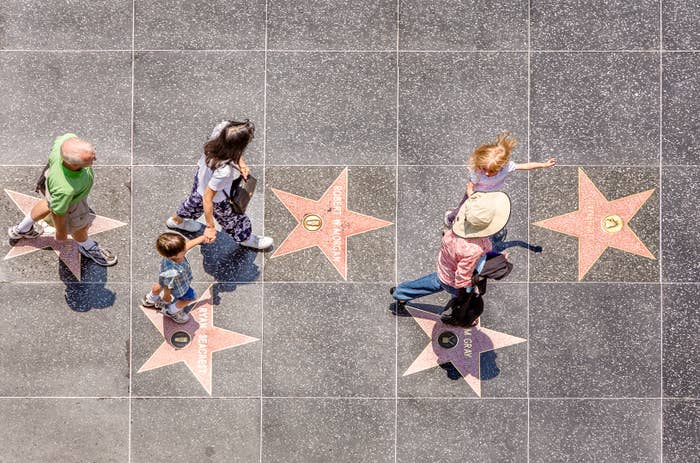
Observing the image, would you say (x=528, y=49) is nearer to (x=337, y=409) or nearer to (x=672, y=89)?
(x=672, y=89)

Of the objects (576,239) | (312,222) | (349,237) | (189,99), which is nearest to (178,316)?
(312,222)

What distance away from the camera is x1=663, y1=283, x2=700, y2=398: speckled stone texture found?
5.62 meters

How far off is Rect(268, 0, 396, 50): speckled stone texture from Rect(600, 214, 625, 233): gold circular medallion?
2.85 meters

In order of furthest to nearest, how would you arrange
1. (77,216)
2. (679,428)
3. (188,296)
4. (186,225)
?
1. (679,428)
2. (186,225)
3. (188,296)
4. (77,216)

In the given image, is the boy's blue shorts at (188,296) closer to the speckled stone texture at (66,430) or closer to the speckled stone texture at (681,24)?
the speckled stone texture at (66,430)

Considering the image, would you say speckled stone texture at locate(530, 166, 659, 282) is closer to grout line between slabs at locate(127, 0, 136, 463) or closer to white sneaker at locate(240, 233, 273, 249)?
white sneaker at locate(240, 233, 273, 249)

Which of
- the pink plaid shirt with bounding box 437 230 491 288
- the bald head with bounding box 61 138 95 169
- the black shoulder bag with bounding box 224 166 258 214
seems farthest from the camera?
the black shoulder bag with bounding box 224 166 258 214

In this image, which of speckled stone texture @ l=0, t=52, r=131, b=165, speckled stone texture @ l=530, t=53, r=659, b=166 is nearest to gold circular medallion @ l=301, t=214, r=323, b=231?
speckled stone texture @ l=0, t=52, r=131, b=165

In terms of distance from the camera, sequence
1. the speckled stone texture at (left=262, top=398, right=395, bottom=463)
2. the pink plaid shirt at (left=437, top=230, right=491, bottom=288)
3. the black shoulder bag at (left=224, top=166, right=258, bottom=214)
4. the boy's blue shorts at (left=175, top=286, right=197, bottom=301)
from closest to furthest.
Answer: the pink plaid shirt at (left=437, top=230, right=491, bottom=288) < the black shoulder bag at (left=224, top=166, right=258, bottom=214) < the boy's blue shorts at (left=175, top=286, right=197, bottom=301) < the speckled stone texture at (left=262, top=398, right=395, bottom=463)

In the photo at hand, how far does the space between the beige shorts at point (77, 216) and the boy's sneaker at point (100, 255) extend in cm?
30

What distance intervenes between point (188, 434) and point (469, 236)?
3.47 meters

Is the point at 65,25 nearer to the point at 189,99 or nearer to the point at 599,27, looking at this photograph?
the point at 189,99

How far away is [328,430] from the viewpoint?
5559 millimetres

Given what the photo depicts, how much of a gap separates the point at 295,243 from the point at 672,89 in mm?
4236
